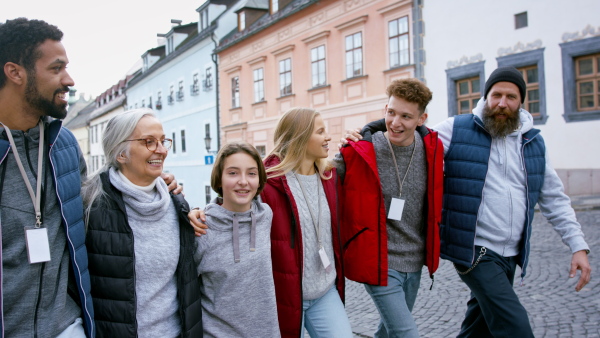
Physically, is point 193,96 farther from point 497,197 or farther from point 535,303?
point 497,197

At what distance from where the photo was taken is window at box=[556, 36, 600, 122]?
448 inches

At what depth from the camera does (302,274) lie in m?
2.67

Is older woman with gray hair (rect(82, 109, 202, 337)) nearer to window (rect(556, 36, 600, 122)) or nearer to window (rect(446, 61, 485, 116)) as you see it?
window (rect(556, 36, 600, 122))

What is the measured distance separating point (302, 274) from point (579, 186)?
11.2 m

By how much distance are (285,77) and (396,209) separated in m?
17.9

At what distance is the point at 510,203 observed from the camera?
3.07m

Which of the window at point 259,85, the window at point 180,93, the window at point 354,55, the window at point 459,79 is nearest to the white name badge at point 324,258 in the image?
the window at point 459,79

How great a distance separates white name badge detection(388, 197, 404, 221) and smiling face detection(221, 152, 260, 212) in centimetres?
86

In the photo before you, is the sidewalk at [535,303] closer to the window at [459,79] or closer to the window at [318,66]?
the window at [459,79]

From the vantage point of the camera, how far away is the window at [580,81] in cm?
1139

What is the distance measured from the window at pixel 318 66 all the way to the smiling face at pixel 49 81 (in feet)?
54.0


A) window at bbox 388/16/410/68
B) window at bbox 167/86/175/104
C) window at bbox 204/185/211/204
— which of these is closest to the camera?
window at bbox 388/16/410/68

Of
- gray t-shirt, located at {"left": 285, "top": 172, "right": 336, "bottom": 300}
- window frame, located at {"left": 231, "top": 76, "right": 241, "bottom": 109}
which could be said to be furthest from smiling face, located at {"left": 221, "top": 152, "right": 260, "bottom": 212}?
window frame, located at {"left": 231, "top": 76, "right": 241, "bottom": 109}

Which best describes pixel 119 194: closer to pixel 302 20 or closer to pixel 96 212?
pixel 96 212
